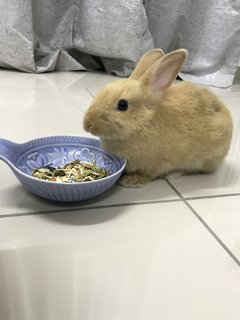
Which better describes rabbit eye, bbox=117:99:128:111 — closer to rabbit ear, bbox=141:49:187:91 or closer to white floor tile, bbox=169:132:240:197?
rabbit ear, bbox=141:49:187:91

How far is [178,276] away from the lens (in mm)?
648

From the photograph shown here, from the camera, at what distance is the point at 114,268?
65cm

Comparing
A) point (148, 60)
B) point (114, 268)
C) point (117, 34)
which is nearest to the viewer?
point (114, 268)

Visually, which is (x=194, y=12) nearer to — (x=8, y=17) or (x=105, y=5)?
(x=105, y=5)

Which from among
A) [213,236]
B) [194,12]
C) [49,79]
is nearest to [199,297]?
[213,236]

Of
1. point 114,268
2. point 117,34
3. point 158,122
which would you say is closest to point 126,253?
point 114,268

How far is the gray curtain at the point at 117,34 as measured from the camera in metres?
1.87

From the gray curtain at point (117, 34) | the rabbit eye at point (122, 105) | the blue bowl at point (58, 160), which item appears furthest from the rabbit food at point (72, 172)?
the gray curtain at point (117, 34)

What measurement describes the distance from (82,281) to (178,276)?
16 centimetres

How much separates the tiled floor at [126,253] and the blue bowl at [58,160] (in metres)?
0.05

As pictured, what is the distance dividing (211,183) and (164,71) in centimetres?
31

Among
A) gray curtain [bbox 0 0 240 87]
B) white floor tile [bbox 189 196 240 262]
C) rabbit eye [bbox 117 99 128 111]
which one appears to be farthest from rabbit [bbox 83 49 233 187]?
gray curtain [bbox 0 0 240 87]

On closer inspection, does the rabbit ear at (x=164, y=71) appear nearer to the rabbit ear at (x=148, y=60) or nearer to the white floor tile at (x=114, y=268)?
the rabbit ear at (x=148, y=60)

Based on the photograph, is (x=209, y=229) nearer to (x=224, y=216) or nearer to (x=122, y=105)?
(x=224, y=216)
